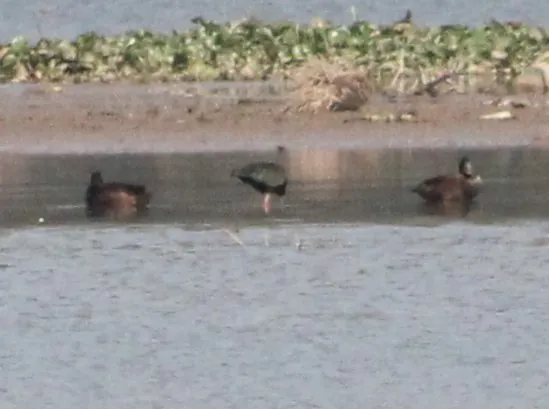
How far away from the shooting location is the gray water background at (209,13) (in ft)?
82.0

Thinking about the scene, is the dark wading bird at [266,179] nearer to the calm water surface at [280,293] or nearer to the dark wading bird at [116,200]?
the calm water surface at [280,293]

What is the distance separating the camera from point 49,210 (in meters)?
13.1

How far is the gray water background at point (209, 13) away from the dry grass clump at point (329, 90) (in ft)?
23.1

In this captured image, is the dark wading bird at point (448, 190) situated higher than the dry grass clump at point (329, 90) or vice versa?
the dry grass clump at point (329, 90)

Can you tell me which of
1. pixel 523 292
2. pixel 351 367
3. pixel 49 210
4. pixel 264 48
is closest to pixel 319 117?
pixel 264 48

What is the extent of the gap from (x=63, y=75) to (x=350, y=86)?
327 cm

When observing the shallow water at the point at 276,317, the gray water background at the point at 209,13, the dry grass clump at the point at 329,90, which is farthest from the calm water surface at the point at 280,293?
the gray water background at the point at 209,13

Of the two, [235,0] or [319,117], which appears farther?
[235,0]

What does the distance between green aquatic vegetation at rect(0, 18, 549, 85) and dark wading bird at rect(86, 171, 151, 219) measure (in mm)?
5445

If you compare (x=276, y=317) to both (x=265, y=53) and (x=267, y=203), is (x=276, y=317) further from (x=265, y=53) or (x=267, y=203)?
(x=265, y=53)

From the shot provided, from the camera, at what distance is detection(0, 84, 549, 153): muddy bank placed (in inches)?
623

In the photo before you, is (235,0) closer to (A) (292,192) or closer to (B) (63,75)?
(B) (63,75)

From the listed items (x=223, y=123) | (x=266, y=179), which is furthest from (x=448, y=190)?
(x=223, y=123)

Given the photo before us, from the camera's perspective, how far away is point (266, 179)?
521 inches
